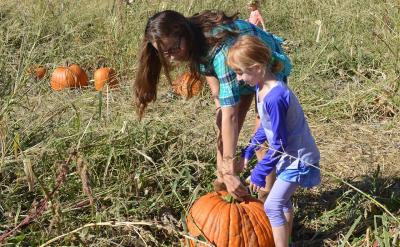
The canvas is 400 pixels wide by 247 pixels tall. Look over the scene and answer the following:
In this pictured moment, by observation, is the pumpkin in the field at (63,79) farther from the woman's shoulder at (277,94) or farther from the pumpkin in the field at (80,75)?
the woman's shoulder at (277,94)

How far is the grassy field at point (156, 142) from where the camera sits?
2.43 meters

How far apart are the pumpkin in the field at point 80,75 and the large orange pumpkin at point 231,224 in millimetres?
2889

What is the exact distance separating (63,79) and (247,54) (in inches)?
120

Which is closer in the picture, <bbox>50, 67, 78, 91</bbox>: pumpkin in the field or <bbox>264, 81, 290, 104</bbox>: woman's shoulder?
<bbox>264, 81, 290, 104</bbox>: woman's shoulder

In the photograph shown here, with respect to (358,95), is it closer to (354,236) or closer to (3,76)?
(354,236)

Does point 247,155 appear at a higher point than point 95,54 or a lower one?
higher

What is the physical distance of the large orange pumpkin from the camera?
2.35 metres

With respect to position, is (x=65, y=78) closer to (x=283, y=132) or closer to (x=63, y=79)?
(x=63, y=79)

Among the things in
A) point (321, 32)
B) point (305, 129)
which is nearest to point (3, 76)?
point (305, 129)

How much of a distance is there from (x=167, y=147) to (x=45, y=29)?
3427 mm

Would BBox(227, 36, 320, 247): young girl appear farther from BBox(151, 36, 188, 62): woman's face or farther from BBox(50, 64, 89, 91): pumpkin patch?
BBox(50, 64, 89, 91): pumpkin patch

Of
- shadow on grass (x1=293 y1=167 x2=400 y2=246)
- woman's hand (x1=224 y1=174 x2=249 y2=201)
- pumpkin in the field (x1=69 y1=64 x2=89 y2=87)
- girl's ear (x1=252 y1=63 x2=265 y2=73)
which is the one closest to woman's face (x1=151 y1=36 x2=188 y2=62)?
Result: girl's ear (x1=252 y1=63 x2=265 y2=73)

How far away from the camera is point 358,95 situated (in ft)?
13.9

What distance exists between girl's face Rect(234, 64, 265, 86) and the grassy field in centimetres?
51
